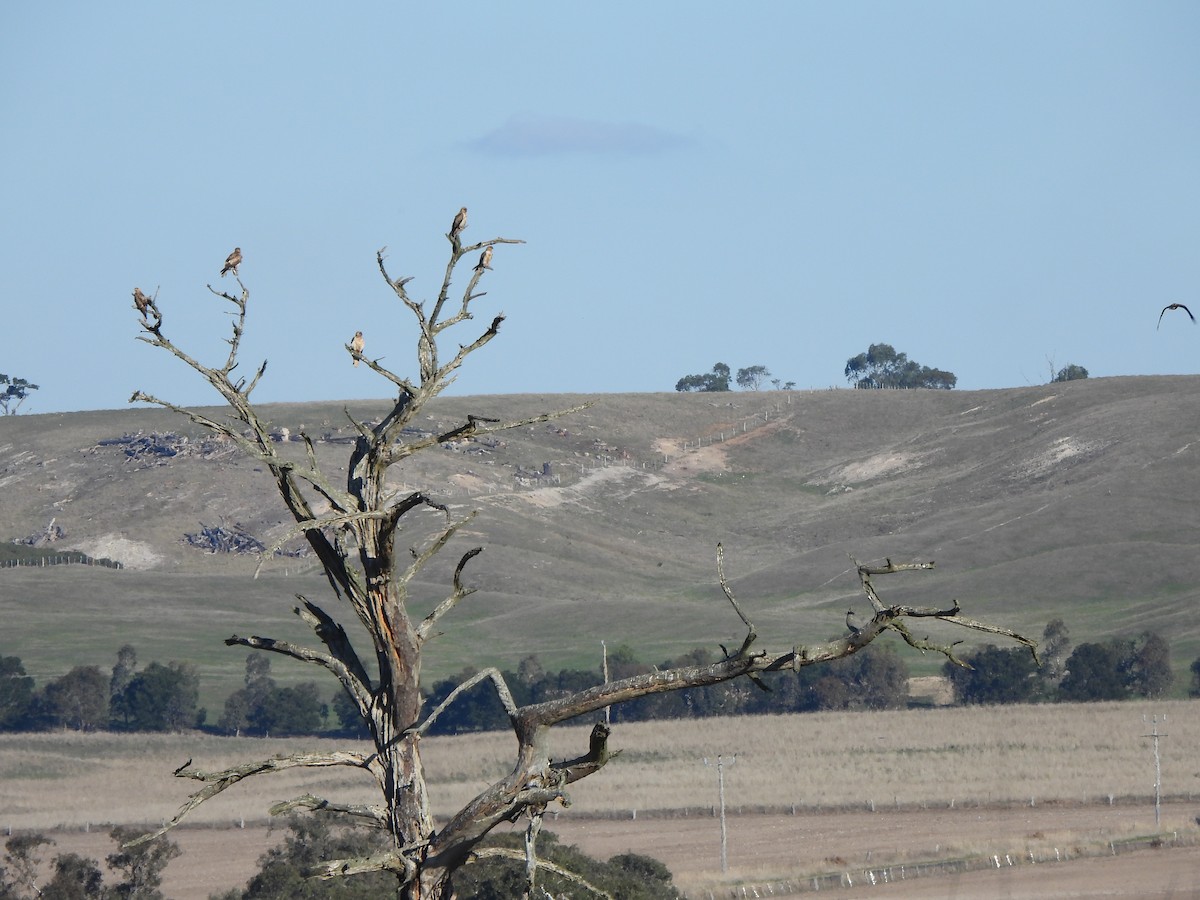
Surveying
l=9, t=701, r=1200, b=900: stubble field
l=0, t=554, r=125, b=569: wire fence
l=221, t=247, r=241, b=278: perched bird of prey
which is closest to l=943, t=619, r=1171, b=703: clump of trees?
l=9, t=701, r=1200, b=900: stubble field

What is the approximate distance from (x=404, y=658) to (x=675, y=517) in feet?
483

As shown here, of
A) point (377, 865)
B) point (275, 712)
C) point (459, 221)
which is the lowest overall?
point (275, 712)

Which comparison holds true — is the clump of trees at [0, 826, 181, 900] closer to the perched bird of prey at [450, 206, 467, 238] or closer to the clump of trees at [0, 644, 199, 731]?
the perched bird of prey at [450, 206, 467, 238]

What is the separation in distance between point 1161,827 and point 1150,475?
334 ft

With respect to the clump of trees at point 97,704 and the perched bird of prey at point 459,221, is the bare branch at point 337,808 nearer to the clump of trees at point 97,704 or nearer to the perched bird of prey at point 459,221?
the perched bird of prey at point 459,221

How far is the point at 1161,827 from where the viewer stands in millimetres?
43438

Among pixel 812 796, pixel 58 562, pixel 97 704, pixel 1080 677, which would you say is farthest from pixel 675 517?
pixel 812 796

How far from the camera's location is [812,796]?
56656 millimetres

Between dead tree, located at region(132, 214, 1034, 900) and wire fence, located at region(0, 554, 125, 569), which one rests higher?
wire fence, located at region(0, 554, 125, 569)

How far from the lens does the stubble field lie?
3953cm

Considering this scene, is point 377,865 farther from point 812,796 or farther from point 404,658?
point 812,796

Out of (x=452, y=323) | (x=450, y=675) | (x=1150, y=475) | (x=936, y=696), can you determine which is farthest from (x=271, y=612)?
(x=452, y=323)

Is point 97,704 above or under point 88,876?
under

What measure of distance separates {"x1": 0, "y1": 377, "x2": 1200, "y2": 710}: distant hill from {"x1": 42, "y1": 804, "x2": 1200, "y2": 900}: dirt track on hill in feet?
148
